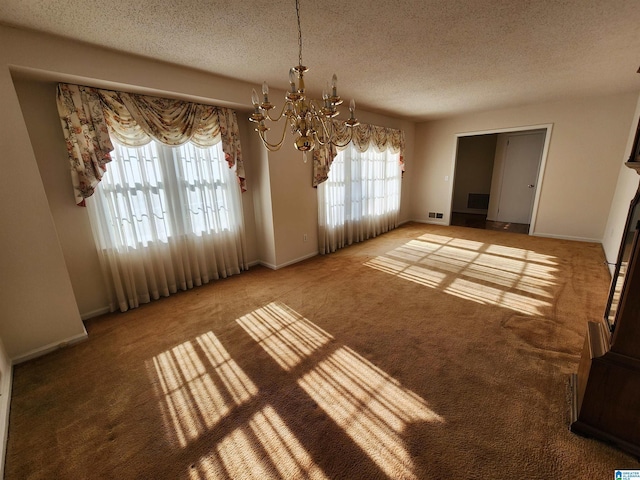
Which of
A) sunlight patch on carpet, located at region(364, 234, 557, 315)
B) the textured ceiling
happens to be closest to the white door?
sunlight patch on carpet, located at region(364, 234, 557, 315)

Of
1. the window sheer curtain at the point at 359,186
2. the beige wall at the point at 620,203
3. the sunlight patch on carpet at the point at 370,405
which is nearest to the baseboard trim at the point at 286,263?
the window sheer curtain at the point at 359,186

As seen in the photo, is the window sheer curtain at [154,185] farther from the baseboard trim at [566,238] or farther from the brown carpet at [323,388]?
the baseboard trim at [566,238]

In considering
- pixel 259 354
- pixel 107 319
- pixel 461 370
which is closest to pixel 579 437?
pixel 461 370

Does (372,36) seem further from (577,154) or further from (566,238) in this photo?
(566,238)

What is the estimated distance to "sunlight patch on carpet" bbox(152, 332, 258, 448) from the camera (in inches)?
62.1

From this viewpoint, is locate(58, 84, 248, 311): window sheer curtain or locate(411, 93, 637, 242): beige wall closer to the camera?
locate(58, 84, 248, 311): window sheer curtain

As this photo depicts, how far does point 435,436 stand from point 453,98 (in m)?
4.35

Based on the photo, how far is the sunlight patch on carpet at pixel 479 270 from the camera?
2.89m

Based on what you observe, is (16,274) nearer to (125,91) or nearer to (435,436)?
(125,91)

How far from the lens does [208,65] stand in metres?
2.58

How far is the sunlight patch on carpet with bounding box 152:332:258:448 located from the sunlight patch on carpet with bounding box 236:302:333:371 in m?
0.30

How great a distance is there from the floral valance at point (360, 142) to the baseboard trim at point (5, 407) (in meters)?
3.57

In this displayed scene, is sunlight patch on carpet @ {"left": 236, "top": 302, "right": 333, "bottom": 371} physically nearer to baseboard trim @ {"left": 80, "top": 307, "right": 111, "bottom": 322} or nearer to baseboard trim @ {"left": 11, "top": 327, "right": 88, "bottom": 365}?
baseboard trim @ {"left": 11, "top": 327, "right": 88, "bottom": 365}

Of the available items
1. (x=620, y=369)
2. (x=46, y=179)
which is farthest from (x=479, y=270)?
(x=46, y=179)
